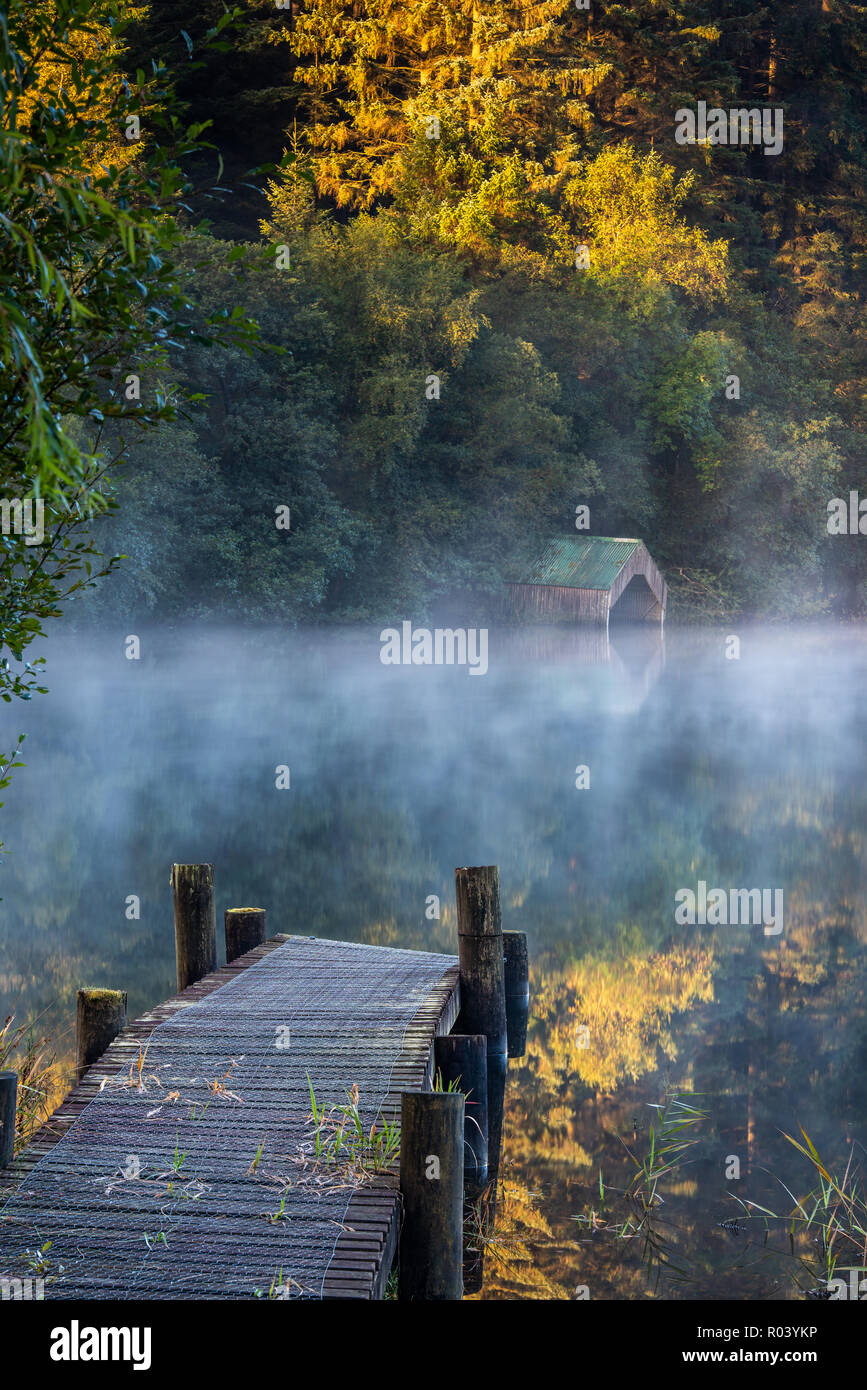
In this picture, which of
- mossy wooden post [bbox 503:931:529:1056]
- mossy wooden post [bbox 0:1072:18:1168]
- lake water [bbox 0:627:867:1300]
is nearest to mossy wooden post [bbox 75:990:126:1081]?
mossy wooden post [bbox 0:1072:18:1168]

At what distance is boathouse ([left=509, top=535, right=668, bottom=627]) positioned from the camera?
3456 centimetres

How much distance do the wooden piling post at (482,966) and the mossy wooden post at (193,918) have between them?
157 centimetres

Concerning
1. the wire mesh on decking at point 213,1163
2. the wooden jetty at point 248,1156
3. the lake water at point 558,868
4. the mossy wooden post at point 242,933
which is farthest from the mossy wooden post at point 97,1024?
the mossy wooden post at point 242,933

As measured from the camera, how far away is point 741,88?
51281 millimetres

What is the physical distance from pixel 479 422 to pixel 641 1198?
3055 centimetres

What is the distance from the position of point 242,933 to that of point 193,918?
91 centimetres

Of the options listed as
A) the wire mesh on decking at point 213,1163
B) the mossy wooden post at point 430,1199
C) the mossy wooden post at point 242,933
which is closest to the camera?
the wire mesh on decking at point 213,1163

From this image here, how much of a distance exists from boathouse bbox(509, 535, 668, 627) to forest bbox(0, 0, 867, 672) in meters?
0.75

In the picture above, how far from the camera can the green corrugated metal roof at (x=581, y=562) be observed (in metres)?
34.5

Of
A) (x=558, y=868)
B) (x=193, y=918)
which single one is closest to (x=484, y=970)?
(x=193, y=918)

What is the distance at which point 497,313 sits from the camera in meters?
38.5
